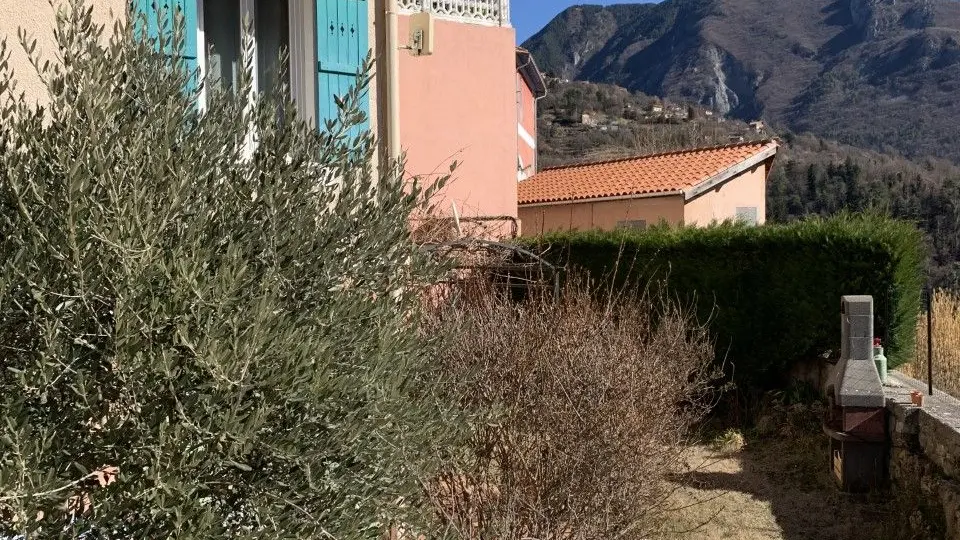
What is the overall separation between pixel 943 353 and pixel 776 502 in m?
3.23

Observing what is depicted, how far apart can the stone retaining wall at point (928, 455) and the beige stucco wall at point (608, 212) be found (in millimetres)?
8826

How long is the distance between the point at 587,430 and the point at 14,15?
3.71m

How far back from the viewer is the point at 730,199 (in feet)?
60.6

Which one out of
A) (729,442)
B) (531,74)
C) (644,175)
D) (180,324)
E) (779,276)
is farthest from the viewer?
(531,74)

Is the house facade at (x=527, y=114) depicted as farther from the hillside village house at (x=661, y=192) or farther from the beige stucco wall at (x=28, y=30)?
the beige stucco wall at (x=28, y=30)

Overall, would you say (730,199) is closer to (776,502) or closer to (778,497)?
(778,497)

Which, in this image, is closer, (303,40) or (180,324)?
(180,324)

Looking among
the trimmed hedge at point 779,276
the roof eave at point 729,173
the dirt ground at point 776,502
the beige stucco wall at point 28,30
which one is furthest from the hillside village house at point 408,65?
the dirt ground at point 776,502

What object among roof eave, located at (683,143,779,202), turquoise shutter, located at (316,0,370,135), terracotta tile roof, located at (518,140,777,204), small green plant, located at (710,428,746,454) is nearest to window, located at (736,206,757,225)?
roof eave, located at (683,143,779,202)

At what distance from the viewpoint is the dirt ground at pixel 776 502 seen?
7227 millimetres

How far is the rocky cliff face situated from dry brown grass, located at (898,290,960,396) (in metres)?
41.5

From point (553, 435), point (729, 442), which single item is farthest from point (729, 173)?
point (553, 435)

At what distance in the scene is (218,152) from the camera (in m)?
2.97

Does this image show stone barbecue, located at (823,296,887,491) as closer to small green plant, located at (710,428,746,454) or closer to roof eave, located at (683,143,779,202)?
small green plant, located at (710,428,746,454)
